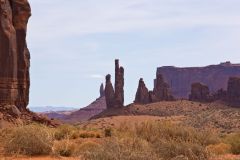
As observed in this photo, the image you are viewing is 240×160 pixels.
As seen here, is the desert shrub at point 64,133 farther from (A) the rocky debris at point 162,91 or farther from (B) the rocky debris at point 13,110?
(A) the rocky debris at point 162,91

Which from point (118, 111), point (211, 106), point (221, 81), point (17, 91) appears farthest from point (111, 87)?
point (221, 81)

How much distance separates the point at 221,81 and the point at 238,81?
86.8 m

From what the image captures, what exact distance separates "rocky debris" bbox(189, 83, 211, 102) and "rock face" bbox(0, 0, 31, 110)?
245ft

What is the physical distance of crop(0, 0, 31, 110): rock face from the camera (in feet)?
102

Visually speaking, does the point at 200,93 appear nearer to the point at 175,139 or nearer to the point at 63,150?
the point at 175,139

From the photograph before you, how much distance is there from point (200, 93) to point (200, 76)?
85356 mm

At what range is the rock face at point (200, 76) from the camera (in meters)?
185

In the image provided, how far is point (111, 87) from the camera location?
10675 centimetres

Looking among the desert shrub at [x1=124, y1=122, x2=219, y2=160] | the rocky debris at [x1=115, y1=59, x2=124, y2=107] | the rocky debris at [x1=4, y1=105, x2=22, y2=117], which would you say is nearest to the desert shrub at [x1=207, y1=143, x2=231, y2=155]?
the desert shrub at [x1=124, y1=122, x2=219, y2=160]

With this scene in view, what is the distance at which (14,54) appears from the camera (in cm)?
3216

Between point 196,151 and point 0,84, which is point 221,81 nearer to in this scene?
point 0,84

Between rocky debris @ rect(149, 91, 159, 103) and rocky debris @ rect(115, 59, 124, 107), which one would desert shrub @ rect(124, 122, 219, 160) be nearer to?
rocky debris @ rect(115, 59, 124, 107)

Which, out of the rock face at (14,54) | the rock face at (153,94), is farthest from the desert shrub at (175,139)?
the rock face at (153,94)

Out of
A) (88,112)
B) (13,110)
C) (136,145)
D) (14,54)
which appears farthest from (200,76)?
(136,145)
